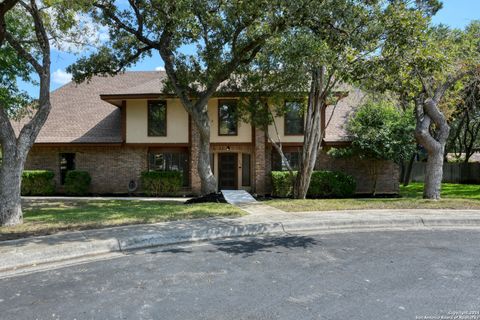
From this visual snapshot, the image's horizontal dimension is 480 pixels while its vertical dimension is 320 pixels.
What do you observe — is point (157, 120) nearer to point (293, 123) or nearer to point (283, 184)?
point (293, 123)

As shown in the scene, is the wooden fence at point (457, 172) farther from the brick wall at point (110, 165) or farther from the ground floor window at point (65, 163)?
the ground floor window at point (65, 163)

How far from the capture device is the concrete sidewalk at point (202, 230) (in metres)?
6.45

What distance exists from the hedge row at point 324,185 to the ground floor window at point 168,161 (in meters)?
5.06

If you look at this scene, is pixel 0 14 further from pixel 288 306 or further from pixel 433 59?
pixel 433 59

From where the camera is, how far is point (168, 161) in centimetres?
2047

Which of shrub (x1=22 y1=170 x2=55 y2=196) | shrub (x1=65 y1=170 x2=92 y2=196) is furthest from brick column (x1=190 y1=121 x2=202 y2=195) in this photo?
shrub (x1=22 y1=170 x2=55 y2=196)

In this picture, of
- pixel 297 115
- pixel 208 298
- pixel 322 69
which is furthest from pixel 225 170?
pixel 208 298

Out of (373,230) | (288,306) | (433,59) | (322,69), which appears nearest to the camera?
(288,306)

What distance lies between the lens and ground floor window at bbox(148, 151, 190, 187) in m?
20.4

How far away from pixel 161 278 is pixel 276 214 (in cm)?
561

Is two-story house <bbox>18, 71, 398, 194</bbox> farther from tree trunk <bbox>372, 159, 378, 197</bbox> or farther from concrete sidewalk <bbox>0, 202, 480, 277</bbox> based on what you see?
concrete sidewalk <bbox>0, 202, 480, 277</bbox>

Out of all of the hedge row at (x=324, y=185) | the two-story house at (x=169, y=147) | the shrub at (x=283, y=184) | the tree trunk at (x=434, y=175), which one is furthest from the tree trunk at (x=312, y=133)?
the two-story house at (x=169, y=147)

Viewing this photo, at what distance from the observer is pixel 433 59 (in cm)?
956

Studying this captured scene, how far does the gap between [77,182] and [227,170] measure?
7.82 m
